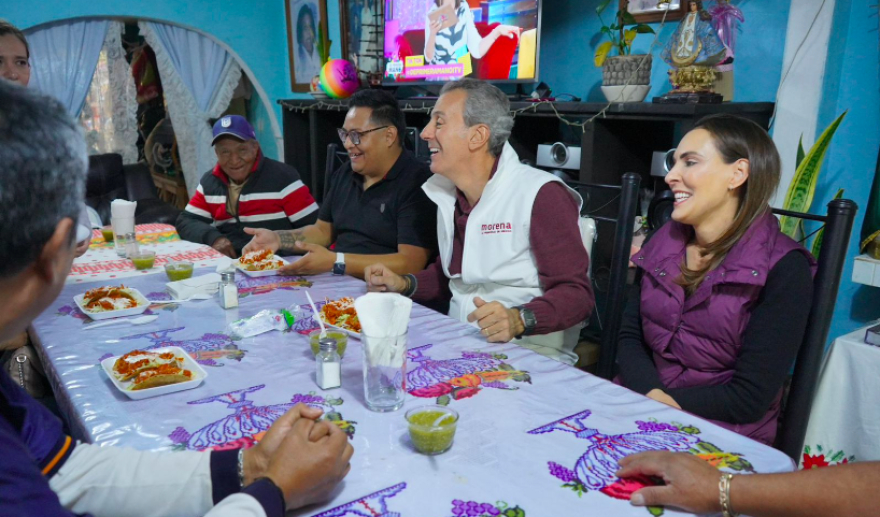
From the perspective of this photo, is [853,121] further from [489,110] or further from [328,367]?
[328,367]

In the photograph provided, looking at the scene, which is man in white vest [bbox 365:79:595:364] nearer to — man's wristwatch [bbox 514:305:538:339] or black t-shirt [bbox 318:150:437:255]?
man's wristwatch [bbox 514:305:538:339]

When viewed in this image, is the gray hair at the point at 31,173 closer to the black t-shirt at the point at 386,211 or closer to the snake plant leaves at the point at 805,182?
the black t-shirt at the point at 386,211

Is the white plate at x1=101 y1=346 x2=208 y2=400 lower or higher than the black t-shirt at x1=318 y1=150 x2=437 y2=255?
lower

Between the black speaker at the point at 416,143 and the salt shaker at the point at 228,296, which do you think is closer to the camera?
the salt shaker at the point at 228,296

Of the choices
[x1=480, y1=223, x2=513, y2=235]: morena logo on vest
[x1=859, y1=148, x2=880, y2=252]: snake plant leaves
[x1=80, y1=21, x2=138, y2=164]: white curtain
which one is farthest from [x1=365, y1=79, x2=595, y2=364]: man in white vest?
[x1=80, y1=21, x2=138, y2=164]: white curtain

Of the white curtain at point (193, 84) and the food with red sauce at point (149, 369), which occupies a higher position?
the white curtain at point (193, 84)

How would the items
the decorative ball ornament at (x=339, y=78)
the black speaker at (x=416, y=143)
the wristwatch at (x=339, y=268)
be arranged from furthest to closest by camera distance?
the decorative ball ornament at (x=339, y=78) < the black speaker at (x=416, y=143) < the wristwatch at (x=339, y=268)

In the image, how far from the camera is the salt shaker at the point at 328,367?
4.14 ft

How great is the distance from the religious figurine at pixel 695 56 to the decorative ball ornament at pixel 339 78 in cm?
254

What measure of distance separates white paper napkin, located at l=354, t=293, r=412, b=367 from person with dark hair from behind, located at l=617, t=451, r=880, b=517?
1.59ft

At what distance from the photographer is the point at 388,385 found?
1189mm

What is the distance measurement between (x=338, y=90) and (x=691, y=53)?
2687 mm

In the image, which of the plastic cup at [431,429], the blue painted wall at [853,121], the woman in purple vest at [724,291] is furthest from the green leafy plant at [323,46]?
the plastic cup at [431,429]

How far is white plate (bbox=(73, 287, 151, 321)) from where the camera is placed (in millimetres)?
1702
